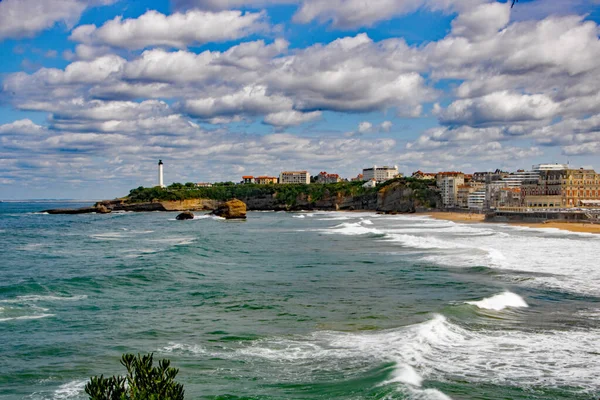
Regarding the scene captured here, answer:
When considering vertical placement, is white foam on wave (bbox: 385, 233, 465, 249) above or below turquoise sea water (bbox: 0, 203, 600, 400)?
above

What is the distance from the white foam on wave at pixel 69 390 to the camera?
34.0 ft

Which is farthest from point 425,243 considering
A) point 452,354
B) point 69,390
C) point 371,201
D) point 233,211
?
point 371,201

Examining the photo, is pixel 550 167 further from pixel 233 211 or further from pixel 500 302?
pixel 500 302

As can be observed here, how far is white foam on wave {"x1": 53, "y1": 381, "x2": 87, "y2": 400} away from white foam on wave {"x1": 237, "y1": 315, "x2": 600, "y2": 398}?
11.8 ft

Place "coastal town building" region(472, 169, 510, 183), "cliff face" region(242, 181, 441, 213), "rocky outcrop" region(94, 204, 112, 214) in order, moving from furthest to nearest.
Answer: "coastal town building" region(472, 169, 510, 183) → "cliff face" region(242, 181, 441, 213) → "rocky outcrop" region(94, 204, 112, 214)

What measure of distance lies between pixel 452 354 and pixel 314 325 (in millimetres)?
4278

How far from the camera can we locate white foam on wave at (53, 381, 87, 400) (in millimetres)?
10357

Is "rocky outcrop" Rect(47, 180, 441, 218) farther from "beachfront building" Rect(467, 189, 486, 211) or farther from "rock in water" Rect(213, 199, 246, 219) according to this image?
"rock in water" Rect(213, 199, 246, 219)

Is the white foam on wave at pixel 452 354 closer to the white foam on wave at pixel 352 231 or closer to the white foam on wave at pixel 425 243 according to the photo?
the white foam on wave at pixel 425 243

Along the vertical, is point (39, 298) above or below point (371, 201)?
below

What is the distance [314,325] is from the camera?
15.7m

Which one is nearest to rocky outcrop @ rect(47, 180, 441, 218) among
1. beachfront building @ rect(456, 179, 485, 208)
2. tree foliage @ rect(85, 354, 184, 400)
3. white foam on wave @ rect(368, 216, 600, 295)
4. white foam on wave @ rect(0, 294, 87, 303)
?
beachfront building @ rect(456, 179, 485, 208)

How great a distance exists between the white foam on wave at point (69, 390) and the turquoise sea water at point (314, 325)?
37 millimetres

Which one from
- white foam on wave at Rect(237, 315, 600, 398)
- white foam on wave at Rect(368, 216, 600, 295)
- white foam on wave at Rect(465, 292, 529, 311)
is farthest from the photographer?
white foam on wave at Rect(368, 216, 600, 295)
